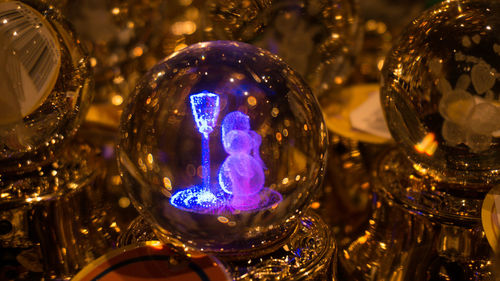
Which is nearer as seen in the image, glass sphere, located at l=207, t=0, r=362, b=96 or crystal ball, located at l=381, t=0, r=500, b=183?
crystal ball, located at l=381, t=0, r=500, b=183

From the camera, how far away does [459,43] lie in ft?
1.37

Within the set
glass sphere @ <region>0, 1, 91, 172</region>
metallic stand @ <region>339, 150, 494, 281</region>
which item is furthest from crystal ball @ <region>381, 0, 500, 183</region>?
glass sphere @ <region>0, 1, 91, 172</region>

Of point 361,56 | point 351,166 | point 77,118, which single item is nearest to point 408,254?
point 351,166

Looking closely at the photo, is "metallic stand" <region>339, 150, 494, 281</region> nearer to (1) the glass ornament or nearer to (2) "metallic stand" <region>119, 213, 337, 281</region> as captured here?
(2) "metallic stand" <region>119, 213, 337, 281</region>

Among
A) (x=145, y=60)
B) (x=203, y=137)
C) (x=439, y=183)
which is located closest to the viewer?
(x=203, y=137)

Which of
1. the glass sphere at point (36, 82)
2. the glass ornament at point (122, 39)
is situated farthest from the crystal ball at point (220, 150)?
the glass ornament at point (122, 39)

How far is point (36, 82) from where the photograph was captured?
0.41 metres

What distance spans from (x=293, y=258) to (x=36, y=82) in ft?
0.84

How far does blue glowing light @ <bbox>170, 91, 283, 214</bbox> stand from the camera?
0.33 meters

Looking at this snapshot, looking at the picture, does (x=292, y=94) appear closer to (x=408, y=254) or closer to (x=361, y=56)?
(x=408, y=254)

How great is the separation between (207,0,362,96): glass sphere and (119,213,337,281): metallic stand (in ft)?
0.70

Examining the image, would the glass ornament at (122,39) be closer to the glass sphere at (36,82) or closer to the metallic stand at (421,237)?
the glass sphere at (36,82)

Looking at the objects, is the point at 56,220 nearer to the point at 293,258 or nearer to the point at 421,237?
the point at 293,258

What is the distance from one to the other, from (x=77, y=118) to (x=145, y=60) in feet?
0.88
